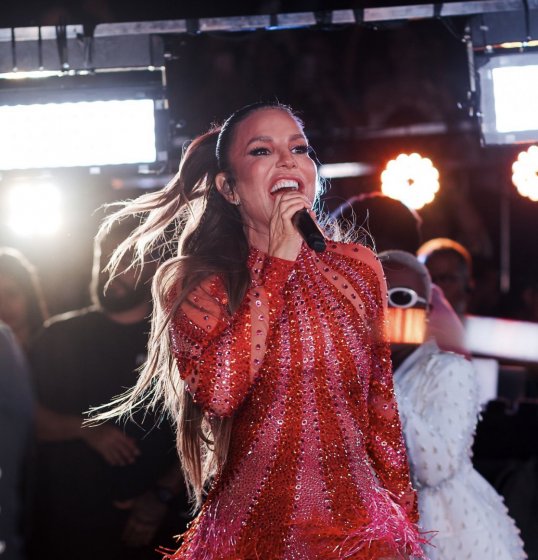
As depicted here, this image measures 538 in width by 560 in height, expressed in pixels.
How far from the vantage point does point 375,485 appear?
228cm

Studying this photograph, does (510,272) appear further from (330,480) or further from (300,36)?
(330,480)

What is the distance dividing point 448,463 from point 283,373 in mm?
911

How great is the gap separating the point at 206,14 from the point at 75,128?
84 centimetres

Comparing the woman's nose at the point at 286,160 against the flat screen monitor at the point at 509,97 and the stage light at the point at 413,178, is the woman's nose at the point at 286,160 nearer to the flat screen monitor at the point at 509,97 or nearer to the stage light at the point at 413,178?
the flat screen monitor at the point at 509,97

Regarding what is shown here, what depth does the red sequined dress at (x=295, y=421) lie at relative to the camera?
2.16 metres

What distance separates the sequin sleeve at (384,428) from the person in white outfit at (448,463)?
49 cm

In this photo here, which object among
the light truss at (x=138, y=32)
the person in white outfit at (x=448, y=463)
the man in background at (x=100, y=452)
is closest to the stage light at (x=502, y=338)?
the man in background at (x=100, y=452)

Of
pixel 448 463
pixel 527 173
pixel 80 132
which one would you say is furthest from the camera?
pixel 527 173

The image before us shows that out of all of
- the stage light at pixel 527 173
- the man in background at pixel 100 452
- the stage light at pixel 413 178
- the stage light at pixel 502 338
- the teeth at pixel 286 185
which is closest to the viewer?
the teeth at pixel 286 185

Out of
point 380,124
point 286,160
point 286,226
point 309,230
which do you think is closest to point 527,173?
point 380,124

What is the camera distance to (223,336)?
7.43 ft

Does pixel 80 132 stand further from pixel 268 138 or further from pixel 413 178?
pixel 413 178

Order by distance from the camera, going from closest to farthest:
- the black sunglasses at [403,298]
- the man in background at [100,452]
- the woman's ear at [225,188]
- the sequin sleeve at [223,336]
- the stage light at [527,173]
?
the sequin sleeve at [223,336] → the woman's ear at [225,188] → the black sunglasses at [403,298] → the man in background at [100,452] → the stage light at [527,173]

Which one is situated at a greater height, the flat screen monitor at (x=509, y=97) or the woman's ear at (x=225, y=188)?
the flat screen monitor at (x=509, y=97)
